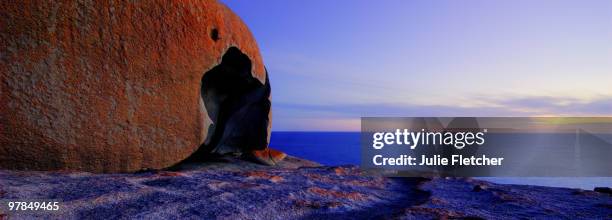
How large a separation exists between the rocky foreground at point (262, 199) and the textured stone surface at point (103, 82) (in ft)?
2.15

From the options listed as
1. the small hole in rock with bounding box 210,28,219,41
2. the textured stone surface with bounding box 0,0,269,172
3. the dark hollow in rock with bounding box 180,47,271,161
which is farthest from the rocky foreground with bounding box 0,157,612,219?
the small hole in rock with bounding box 210,28,219,41

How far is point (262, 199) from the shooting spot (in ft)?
9.63

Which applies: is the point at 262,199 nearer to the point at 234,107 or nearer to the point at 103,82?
the point at 103,82

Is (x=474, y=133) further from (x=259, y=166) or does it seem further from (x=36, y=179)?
(x=36, y=179)

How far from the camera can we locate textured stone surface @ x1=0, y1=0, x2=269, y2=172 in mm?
3879

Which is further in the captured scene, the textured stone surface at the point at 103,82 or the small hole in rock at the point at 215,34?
the small hole in rock at the point at 215,34

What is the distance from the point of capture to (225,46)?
5.64 metres

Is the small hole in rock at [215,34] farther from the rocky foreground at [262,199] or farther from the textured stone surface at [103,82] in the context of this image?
the rocky foreground at [262,199]

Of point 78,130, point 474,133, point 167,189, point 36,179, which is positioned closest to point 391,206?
point 167,189

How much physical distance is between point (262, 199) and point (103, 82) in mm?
2437

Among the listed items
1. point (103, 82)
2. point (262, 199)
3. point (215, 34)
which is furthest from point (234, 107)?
point (262, 199)

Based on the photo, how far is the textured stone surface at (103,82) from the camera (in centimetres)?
388

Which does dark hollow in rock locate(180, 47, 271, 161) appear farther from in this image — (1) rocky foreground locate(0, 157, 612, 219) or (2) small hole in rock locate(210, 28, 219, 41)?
(1) rocky foreground locate(0, 157, 612, 219)

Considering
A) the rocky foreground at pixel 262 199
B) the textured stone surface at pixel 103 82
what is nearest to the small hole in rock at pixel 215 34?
the textured stone surface at pixel 103 82
